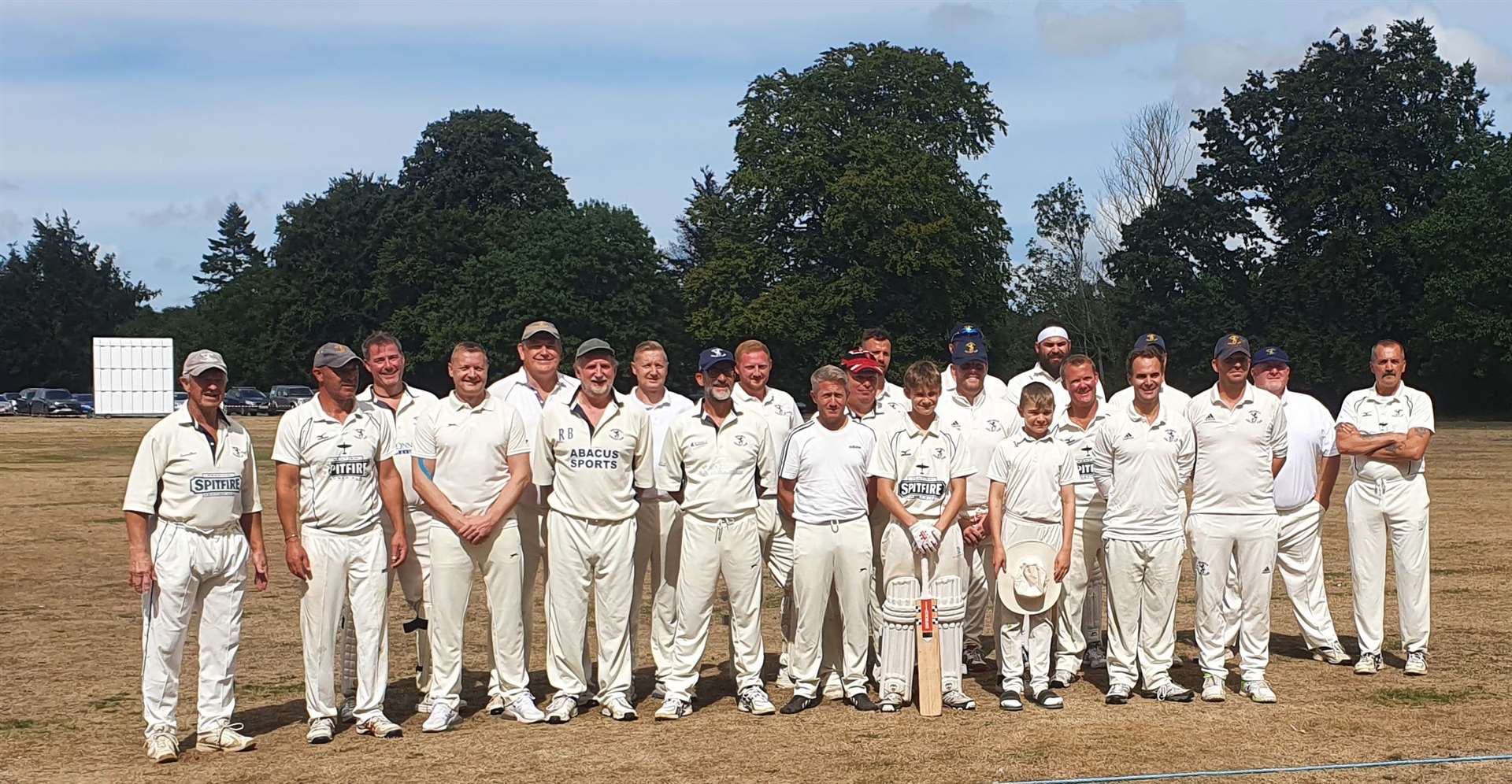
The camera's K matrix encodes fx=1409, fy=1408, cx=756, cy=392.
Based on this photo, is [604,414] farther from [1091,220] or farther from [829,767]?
[1091,220]

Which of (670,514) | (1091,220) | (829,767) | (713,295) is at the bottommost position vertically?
(829,767)

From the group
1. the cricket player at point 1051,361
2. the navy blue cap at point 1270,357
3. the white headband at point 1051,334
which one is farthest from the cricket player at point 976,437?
the navy blue cap at point 1270,357

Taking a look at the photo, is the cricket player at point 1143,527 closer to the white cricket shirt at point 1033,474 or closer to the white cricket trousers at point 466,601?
the white cricket shirt at point 1033,474

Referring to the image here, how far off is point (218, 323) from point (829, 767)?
77.7 meters

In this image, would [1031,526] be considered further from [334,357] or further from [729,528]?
[334,357]

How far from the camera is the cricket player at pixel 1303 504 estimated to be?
9.16 meters

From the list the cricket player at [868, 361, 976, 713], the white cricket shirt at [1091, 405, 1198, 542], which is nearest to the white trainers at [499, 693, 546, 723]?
the cricket player at [868, 361, 976, 713]

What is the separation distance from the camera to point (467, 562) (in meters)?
7.83

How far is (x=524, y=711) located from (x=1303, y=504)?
516 cm

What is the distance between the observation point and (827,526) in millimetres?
8086

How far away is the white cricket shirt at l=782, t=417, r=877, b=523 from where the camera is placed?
26.5 ft

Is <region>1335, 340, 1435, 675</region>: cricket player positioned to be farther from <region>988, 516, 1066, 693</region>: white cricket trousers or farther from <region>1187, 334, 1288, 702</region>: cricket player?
<region>988, 516, 1066, 693</region>: white cricket trousers

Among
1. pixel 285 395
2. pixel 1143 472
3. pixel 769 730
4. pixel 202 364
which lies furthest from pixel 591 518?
pixel 285 395

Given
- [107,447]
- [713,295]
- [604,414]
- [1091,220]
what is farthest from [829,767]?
[1091,220]
